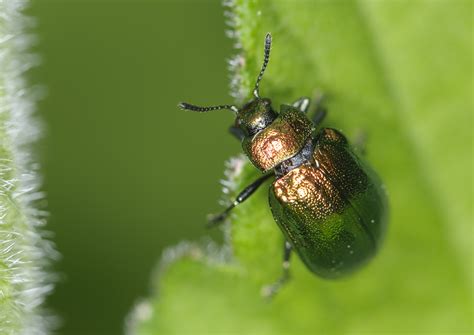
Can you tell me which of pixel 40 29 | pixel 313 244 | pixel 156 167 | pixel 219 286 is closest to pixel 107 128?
pixel 156 167

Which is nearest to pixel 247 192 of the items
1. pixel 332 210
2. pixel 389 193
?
pixel 332 210

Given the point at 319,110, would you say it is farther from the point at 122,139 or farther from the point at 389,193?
the point at 122,139

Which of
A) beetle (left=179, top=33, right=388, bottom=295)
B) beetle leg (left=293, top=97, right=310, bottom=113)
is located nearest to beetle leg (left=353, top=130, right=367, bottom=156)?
beetle (left=179, top=33, right=388, bottom=295)

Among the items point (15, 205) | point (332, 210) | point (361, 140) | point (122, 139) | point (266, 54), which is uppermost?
point (266, 54)

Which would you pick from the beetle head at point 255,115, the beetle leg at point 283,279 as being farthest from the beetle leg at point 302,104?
the beetle leg at point 283,279

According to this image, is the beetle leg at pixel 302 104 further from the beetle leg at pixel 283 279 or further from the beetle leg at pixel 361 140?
the beetle leg at pixel 283 279

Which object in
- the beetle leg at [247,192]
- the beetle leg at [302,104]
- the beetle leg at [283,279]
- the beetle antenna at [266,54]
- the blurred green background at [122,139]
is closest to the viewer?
the beetle antenna at [266,54]
